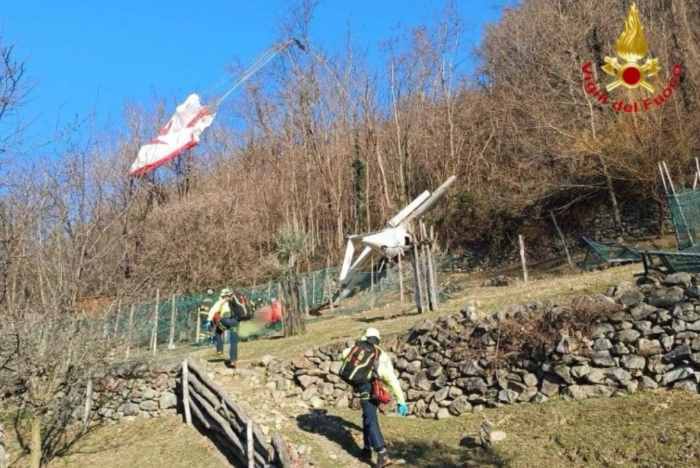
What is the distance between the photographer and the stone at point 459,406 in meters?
10.5

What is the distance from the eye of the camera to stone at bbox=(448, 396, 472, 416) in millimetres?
10477

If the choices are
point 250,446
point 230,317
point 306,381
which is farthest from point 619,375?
point 230,317

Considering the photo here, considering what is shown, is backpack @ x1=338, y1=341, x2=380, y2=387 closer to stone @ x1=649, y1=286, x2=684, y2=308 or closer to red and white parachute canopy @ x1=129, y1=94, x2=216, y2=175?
stone @ x1=649, y1=286, x2=684, y2=308

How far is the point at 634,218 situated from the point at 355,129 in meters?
17.8

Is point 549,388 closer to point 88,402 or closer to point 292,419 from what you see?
point 292,419

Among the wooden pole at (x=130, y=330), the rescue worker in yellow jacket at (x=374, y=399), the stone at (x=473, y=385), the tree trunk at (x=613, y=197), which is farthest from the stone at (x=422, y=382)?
the tree trunk at (x=613, y=197)

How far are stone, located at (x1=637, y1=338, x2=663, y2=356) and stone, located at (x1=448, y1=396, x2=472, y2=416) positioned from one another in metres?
2.85

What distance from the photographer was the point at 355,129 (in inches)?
1510

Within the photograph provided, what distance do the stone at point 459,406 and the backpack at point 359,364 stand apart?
277cm

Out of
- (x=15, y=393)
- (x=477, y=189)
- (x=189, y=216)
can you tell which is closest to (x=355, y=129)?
(x=477, y=189)

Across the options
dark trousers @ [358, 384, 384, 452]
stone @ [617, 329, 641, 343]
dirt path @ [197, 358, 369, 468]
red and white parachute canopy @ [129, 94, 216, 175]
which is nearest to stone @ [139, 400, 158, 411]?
dirt path @ [197, 358, 369, 468]

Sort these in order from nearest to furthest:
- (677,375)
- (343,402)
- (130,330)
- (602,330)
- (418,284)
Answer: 1. (677,375)
2. (602,330)
3. (343,402)
4. (130,330)
5. (418,284)

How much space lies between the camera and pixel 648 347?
9.28 meters

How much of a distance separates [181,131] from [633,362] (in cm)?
2529
